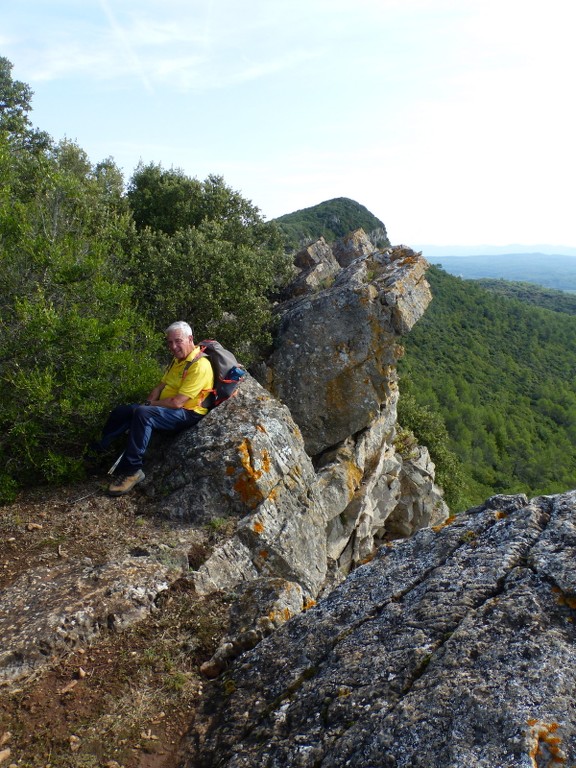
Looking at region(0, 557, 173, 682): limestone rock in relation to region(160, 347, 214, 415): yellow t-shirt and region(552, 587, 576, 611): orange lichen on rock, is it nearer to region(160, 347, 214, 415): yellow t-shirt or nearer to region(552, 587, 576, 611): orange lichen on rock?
region(160, 347, 214, 415): yellow t-shirt

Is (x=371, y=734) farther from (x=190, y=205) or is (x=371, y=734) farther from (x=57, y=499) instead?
(x=190, y=205)

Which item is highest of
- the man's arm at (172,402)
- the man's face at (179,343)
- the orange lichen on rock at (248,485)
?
the man's face at (179,343)

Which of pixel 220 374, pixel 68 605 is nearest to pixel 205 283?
pixel 220 374

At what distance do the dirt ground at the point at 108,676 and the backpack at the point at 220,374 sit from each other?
2774mm

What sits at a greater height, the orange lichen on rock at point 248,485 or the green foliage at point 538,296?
the orange lichen on rock at point 248,485

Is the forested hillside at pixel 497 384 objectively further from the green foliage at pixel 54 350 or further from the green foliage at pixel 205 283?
the green foliage at pixel 54 350

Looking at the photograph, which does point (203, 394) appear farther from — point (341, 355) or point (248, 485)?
point (341, 355)

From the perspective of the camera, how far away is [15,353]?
8992 mm

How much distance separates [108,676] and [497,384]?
236ft

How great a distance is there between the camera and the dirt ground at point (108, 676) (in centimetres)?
458

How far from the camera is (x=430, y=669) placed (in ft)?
14.0

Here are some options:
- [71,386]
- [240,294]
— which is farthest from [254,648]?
[240,294]

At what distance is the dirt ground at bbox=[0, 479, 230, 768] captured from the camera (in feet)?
15.0

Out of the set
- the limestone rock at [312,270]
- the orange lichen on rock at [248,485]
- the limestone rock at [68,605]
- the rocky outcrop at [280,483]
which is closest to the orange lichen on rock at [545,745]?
the rocky outcrop at [280,483]
